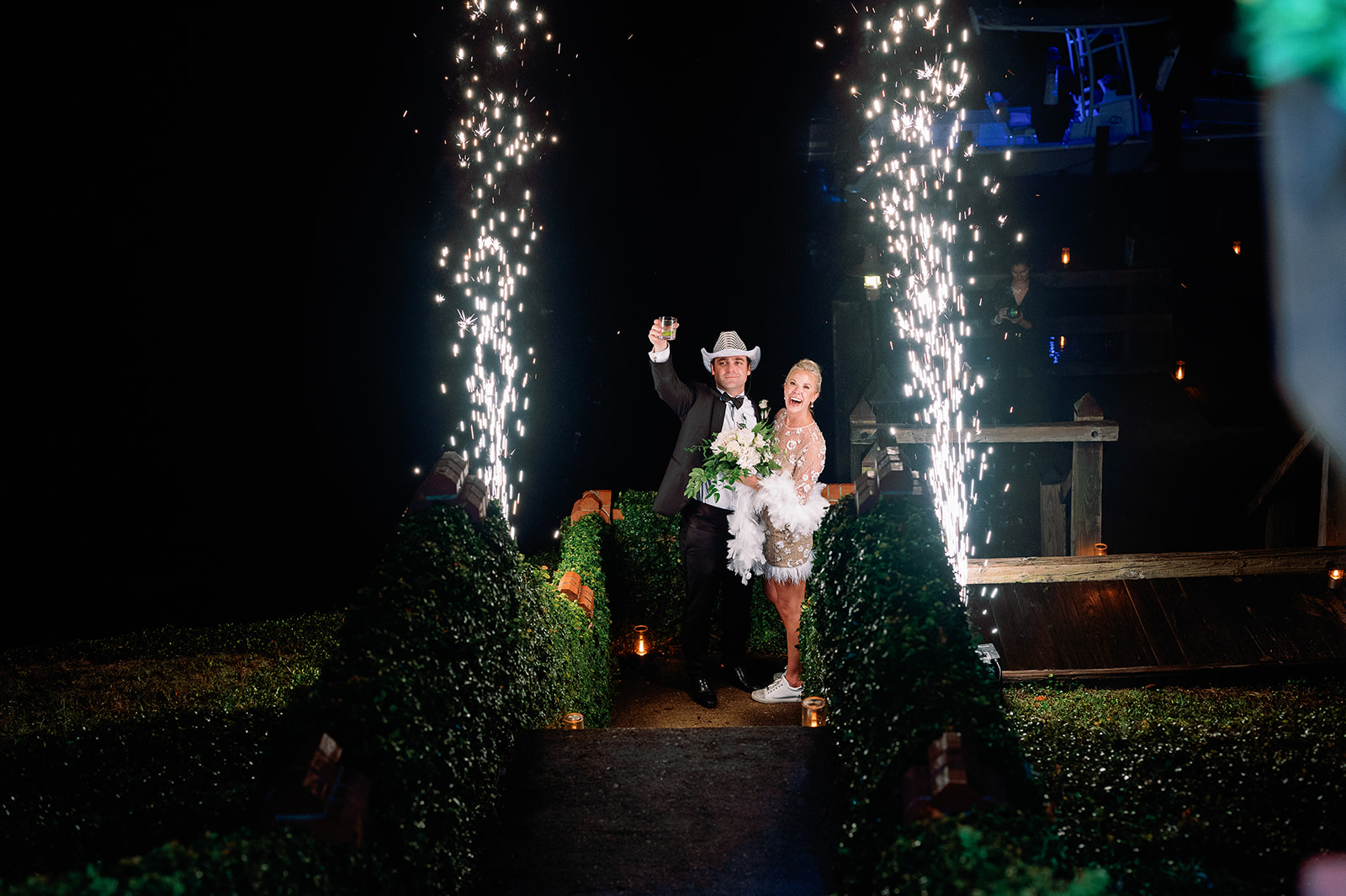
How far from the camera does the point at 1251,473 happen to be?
8.78 meters

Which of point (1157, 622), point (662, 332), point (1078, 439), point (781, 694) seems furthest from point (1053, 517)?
point (662, 332)

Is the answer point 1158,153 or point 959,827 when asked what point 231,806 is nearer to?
point 959,827

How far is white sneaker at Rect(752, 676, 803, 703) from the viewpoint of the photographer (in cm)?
596

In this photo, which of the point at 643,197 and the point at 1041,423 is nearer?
the point at 1041,423

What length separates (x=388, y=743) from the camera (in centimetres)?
286

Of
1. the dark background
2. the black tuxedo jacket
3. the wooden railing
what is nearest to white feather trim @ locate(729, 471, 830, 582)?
the black tuxedo jacket

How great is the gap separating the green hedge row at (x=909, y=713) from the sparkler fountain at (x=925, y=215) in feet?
7.76

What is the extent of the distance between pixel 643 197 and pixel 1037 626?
6.47 metres

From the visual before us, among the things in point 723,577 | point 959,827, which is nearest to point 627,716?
point 723,577

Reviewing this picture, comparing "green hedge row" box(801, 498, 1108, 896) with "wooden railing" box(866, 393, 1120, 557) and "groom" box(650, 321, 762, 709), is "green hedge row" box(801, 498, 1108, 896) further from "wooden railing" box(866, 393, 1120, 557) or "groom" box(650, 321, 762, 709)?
"wooden railing" box(866, 393, 1120, 557)

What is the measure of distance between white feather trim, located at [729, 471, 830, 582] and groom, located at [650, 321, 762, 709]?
0.17 meters

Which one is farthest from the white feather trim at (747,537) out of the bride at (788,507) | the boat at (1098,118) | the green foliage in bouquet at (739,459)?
the boat at (1098,118)

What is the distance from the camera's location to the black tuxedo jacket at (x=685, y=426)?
605 centimetres

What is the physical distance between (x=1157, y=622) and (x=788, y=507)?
279cm
